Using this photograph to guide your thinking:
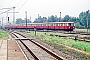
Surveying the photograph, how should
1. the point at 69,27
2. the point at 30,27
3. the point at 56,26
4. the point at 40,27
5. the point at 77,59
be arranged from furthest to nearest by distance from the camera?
the point at 30,27 < the point at 40,27 < the point at 56,26 < the point at 69,27 < the point at 77,59

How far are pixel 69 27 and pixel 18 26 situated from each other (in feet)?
94.7

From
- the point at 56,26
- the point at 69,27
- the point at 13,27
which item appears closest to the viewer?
the point at 69,27

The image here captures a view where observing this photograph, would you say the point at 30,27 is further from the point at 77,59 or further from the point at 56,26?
the point at 77,59

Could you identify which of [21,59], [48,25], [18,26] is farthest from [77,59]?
[18,26]

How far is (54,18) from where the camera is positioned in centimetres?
13200

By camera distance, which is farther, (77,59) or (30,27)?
(30,27)

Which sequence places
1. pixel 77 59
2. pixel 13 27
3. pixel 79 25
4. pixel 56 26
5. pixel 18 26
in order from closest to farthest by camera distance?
pixel 77 59, pixel 56 26, pixel 18 26, pixel 13 27, pixel 79 25

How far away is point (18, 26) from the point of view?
8369 cm

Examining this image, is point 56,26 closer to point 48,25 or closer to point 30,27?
point 48,25

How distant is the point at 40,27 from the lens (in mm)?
73125

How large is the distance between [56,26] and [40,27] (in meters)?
10.1

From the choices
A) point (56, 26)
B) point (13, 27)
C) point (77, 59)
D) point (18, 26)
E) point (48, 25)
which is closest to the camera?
point (77, 59)

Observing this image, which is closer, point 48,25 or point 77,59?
point 77,59

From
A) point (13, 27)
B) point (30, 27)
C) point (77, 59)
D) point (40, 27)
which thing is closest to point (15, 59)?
point (77, 59)
